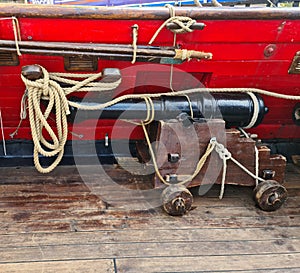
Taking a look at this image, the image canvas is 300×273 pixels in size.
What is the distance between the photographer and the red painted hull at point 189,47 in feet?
6.64

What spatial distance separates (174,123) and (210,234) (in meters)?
0.68

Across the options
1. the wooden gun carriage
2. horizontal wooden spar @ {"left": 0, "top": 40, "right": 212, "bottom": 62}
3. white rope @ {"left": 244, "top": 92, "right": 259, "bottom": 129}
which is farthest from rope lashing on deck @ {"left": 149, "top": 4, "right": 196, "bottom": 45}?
white rope @ {"left": 244, "top": 92, "right": 259, "bottom": 129}

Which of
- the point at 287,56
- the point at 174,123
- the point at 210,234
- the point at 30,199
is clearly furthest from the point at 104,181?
the point at 287,56

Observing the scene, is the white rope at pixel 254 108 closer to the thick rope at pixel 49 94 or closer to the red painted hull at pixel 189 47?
the red painted hull at pixel 189 47

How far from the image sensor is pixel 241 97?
2389mm

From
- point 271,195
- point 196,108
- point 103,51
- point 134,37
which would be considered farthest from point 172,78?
point 271,195

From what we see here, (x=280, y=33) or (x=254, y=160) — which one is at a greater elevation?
(x=280, y=33)

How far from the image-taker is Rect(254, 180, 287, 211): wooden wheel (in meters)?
2.22

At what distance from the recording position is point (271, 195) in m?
2.24

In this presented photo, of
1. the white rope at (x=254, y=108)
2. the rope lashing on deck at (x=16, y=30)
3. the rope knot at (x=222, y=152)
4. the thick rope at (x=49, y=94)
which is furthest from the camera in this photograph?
the white rope at (x=254, y=108)

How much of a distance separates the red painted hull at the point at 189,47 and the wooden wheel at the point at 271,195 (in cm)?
70

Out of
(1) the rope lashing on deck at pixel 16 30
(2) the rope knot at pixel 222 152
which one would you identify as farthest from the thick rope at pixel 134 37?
(2) the rope knot at pixel 222 152

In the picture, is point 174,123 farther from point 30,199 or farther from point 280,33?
point 30,199

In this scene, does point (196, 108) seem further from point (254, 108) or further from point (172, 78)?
point (254, 108)
